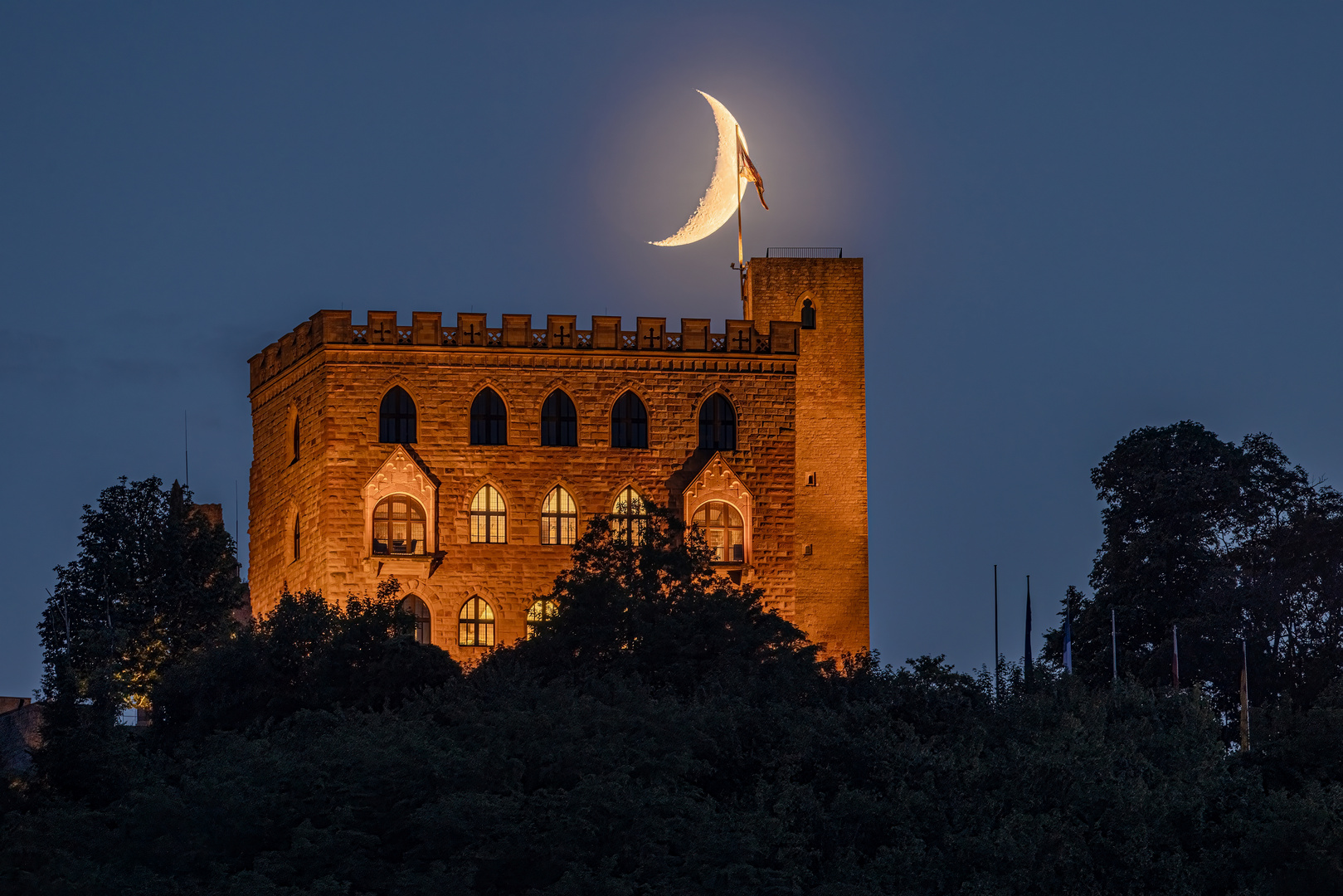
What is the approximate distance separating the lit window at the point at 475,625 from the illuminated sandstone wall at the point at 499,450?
0.18 meters

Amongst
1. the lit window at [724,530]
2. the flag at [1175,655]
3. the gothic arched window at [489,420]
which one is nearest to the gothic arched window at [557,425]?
the gothic arched window at [489,420]

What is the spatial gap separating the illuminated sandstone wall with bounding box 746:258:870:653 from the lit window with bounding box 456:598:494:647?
8896mm

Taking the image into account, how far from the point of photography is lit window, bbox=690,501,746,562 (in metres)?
67.1

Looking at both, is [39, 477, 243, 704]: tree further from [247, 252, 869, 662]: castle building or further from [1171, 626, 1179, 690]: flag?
[1171, 626, 1179, 690]: flag

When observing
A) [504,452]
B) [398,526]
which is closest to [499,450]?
[504,452]

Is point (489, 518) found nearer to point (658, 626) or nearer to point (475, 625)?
point (475, 625)

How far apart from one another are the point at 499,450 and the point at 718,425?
5.73 metres

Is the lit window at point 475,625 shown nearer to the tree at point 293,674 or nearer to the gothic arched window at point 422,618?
the gothic arched window at point 422,618

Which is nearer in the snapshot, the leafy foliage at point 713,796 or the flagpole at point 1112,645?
the leafy foliage at point 713,796

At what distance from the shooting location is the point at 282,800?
4456 centimetres

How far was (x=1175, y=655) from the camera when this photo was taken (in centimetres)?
6500

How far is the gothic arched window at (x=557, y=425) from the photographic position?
6662 centimetres

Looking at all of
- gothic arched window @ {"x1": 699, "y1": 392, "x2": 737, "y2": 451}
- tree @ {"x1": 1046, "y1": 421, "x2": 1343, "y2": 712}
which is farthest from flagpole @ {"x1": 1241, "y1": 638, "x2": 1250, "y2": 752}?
gothic arched window @ {"x1": 699, "y1": 392, "x2": 737, "y2": 451}

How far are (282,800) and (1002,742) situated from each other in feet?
43.9
